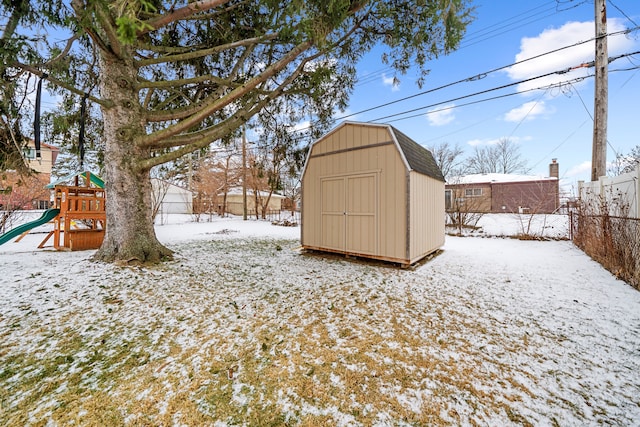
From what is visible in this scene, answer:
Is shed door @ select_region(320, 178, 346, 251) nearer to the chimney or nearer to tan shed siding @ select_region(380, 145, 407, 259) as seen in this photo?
tan shed siding @ select_region(380, 145, 407, 259)

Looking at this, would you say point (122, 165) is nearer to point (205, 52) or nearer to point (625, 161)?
point (205, 52)

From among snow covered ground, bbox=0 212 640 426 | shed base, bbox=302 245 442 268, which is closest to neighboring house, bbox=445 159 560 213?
shed base, bbox=302 245 442 268

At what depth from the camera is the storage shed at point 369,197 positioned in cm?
479

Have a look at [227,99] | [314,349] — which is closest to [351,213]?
[227,99]

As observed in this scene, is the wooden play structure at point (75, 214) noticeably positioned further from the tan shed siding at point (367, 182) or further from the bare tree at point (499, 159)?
the bare tree at point (499, 159)

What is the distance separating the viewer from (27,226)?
5086 mm

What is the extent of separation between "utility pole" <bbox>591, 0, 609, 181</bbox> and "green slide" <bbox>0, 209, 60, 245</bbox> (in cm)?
1252

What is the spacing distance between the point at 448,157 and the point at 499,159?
37.4 ft

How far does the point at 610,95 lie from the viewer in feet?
21.3

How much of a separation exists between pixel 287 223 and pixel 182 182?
59.7 ft

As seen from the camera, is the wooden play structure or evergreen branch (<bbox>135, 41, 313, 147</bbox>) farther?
the wooden play structure

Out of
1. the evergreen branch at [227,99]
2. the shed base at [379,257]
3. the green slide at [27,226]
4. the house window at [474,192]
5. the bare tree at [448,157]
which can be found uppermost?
the bare tree at [448,157]

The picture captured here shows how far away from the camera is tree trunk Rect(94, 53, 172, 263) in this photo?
4.46 meters

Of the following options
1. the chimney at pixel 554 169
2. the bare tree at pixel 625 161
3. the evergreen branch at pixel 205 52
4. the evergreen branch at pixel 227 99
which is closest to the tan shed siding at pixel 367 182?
the evergreen branch at pixel 227 99
